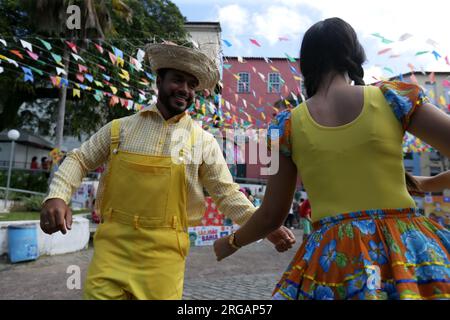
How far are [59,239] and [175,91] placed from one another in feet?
22.1

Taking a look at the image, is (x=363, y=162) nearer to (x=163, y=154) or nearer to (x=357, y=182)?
(x=357, y=182)

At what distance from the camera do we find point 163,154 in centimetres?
232

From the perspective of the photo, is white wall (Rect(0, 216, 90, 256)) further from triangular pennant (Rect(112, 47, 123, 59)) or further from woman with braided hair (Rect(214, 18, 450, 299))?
woman with braided hair (Rect(214, 18, 450, 299))

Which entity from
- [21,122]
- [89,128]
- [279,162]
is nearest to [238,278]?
[279,162]

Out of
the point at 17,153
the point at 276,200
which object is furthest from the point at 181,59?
the point at 17,153

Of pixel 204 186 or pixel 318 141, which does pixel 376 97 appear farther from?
pixel 204 186

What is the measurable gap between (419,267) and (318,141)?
0.50 meters

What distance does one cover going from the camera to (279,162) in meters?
1.51

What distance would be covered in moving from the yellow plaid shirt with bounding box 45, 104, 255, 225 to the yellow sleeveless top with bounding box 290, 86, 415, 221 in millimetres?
1031

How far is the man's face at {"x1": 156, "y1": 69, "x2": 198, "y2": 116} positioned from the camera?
2.46 meters

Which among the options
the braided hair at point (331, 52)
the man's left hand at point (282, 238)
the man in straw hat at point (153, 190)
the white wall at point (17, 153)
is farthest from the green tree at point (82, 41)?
the braided hair at point (331, 52)

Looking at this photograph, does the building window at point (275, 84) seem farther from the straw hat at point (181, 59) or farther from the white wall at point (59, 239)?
the straw hat at point (181, 59)
